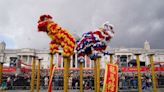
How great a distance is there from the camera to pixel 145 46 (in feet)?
283

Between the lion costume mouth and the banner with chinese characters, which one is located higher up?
the lion costume mouth

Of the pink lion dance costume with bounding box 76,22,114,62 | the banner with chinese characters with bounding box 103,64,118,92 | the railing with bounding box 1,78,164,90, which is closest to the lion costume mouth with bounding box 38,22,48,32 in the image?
the pink lion dance costume with bounding box 76,22,114,62

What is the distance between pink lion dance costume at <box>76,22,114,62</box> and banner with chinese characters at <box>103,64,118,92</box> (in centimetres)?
195

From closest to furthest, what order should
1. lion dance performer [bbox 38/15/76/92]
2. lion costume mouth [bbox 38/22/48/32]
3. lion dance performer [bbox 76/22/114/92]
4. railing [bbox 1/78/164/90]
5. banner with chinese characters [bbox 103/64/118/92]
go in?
banner with chinese characters [bbox 103/64/118/92]
lion dance performer [bbox 76/22/114/92]
lion dance performer [bbox 38/15/76/92]
lion costume mouth [bbox 38/22/48/32]
railing [bbox 1/78/164/90]

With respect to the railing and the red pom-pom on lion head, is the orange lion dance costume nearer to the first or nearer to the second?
the red pom-pom on lion head

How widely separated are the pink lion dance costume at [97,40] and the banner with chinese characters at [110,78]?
1953 mm

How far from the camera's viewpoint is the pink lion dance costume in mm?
12094

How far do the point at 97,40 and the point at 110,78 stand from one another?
298cm

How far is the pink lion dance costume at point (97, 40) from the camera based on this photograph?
12094mm

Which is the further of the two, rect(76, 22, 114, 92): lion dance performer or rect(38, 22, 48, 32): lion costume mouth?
rect(38, 22, 48, 32): lion costume mouth

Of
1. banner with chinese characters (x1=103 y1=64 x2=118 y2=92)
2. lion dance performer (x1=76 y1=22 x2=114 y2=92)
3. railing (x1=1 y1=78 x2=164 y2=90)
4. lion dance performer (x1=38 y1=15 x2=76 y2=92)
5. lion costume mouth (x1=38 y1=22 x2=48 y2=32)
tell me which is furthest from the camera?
railing (x1=1 y1=78 x2=164 y2=90)

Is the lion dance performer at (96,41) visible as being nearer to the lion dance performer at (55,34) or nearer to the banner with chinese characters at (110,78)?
the lion dance performer at (55,34)

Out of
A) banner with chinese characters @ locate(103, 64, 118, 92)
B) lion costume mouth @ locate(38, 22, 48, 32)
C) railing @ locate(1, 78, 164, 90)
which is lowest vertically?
railing @ locate(1, 78, 164, 90)

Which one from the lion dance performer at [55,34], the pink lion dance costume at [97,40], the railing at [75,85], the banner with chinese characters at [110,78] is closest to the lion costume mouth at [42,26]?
the lion dance performer at [55,34]
